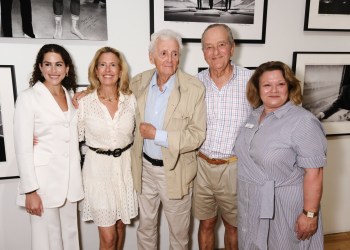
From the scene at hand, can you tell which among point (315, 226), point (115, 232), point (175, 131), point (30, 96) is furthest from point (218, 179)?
point (30, 96)

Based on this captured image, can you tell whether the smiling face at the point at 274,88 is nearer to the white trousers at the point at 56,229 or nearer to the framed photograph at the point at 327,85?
the framed photograph at the point at 327,85

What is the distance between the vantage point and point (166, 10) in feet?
7.29

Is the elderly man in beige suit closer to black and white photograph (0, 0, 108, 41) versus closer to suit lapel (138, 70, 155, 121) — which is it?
suit lapel (138, 70, 155, 121)

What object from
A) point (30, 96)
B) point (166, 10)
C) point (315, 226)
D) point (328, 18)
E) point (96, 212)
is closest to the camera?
point (315, 226)

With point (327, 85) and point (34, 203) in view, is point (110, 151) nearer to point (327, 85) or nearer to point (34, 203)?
point (34, 203)

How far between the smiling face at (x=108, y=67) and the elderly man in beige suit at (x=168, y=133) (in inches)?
8.4

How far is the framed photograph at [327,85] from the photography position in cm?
255

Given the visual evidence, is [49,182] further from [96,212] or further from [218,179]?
[218,179]

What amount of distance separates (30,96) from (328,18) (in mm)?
2346

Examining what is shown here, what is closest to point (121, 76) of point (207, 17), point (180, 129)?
point (180, 129)

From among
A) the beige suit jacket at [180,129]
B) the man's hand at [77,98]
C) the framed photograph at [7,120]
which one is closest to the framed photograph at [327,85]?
the beige suit jacket at [180,129]

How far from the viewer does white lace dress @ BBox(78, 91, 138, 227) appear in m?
1.86

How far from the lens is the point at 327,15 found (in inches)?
98.1

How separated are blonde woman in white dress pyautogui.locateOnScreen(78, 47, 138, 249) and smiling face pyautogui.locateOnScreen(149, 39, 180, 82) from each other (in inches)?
9.4
